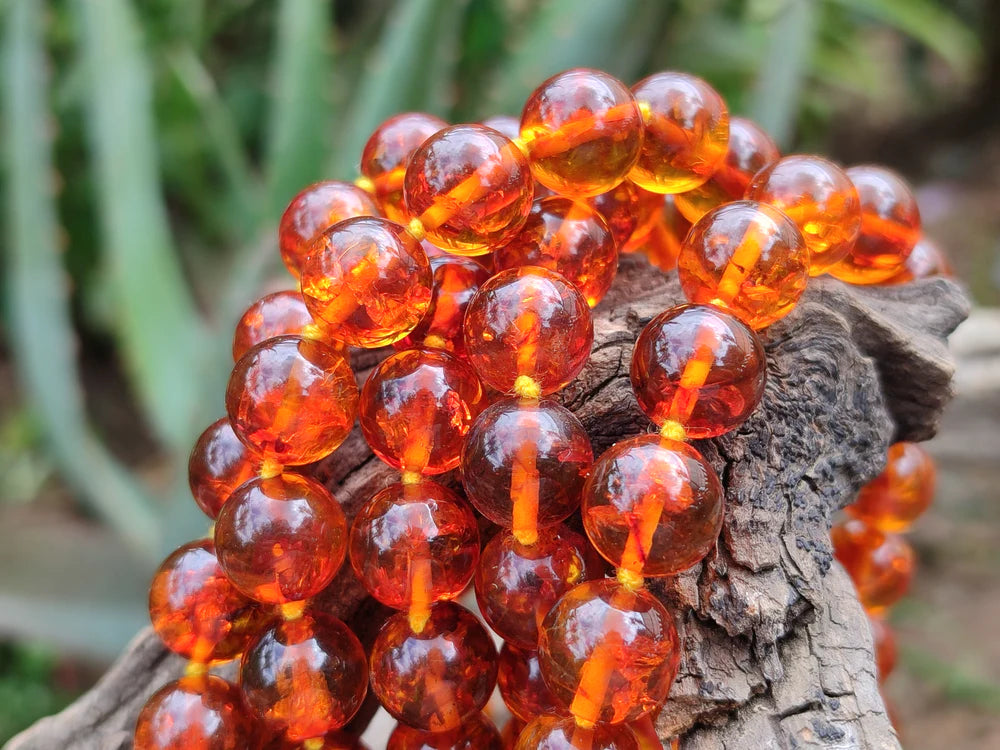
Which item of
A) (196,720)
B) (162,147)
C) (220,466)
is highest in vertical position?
(220,466)

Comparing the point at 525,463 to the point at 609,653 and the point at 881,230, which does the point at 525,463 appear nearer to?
the point at 609,653

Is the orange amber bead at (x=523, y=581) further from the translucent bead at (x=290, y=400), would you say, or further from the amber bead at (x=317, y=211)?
the amber bead at (x=317, y=211)

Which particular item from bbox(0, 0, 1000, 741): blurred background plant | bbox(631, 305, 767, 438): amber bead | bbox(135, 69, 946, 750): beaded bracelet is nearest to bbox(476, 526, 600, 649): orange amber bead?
bbox(135, 69, 946, 750): beaded bracelet

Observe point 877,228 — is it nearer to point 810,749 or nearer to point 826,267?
point 826,267

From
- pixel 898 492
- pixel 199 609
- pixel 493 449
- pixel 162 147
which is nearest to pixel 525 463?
pixel 493 449

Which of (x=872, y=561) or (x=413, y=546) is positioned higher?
(x=413, y=546)

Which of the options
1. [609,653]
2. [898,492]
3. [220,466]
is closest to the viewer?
[609,653]
